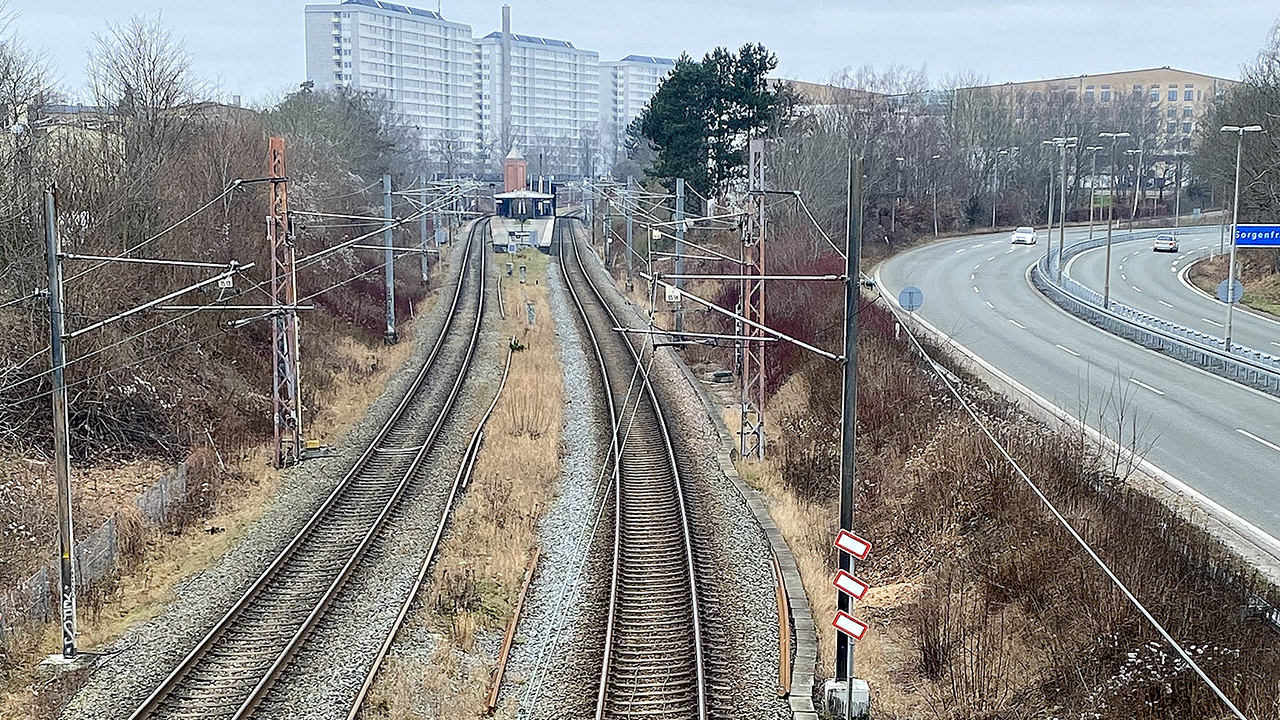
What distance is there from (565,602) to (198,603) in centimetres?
520

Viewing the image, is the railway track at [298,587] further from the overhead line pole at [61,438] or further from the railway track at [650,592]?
the railway track at [650,592]

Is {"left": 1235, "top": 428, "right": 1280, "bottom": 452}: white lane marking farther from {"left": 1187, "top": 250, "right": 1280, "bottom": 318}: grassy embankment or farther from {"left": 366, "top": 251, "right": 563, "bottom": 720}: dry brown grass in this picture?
{"left": 1187, "top": 250, "right": 1280, "bottom": 318}: grassy embankment

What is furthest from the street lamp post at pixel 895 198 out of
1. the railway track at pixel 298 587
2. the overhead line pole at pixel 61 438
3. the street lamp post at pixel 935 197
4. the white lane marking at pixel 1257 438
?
the overhead line pole at pixel 61 438

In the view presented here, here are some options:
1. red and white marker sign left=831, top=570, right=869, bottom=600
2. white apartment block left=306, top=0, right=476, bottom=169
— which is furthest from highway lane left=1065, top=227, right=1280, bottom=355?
white apartment block left=306, top=0, right=476, bottom=169

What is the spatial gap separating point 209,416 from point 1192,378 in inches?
905

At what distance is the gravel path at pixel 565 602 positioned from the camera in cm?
1348

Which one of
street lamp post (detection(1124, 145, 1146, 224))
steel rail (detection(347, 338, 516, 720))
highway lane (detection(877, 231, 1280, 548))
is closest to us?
steel rail (detection(347, 338, 516, 720))

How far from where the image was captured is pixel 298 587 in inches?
673

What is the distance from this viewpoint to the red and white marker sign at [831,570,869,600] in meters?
12.8

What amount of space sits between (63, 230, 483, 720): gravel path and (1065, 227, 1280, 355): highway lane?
25374 mm

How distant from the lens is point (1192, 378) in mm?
27266

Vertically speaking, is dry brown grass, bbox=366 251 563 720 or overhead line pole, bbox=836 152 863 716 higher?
overhead line pole, bbox=836 152 863 716

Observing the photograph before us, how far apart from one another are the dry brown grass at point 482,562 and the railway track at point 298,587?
1.36 m

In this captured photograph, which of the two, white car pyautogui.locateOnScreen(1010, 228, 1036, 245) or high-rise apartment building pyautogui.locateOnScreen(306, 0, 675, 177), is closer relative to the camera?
white car pyautogui.locateOnScreen(1010, 228, 1036, 245)
